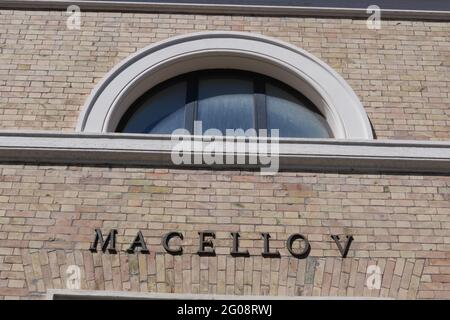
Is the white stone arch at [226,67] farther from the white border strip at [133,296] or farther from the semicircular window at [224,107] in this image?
the white border strip at [133,296]

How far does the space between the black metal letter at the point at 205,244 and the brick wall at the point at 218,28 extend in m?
2.16

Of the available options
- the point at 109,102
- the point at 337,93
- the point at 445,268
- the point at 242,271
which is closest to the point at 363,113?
the point at 337,93

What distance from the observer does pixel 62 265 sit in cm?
556

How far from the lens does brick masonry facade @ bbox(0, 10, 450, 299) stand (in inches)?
218

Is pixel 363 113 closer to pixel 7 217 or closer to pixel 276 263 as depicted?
pixel 276 263

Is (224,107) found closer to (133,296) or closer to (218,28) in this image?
(218,28)

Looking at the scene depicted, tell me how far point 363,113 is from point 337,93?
420 millimetres

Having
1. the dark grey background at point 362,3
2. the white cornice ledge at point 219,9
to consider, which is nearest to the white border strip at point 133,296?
the white cornice ledge at point 219,9

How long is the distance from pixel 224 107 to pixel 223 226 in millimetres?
2034

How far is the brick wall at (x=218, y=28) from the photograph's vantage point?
6.87 meters

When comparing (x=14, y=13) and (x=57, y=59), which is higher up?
(x=14, y=13)

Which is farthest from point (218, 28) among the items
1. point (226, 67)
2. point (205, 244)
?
point (205, 244)

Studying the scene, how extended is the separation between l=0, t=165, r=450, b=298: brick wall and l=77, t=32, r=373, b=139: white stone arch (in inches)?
32.9

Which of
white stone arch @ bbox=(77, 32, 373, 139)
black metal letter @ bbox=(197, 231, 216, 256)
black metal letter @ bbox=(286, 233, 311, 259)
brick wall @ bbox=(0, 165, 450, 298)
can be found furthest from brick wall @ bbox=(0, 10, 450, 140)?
black metal letter @ bbox=(197, 231, 216, 256)
